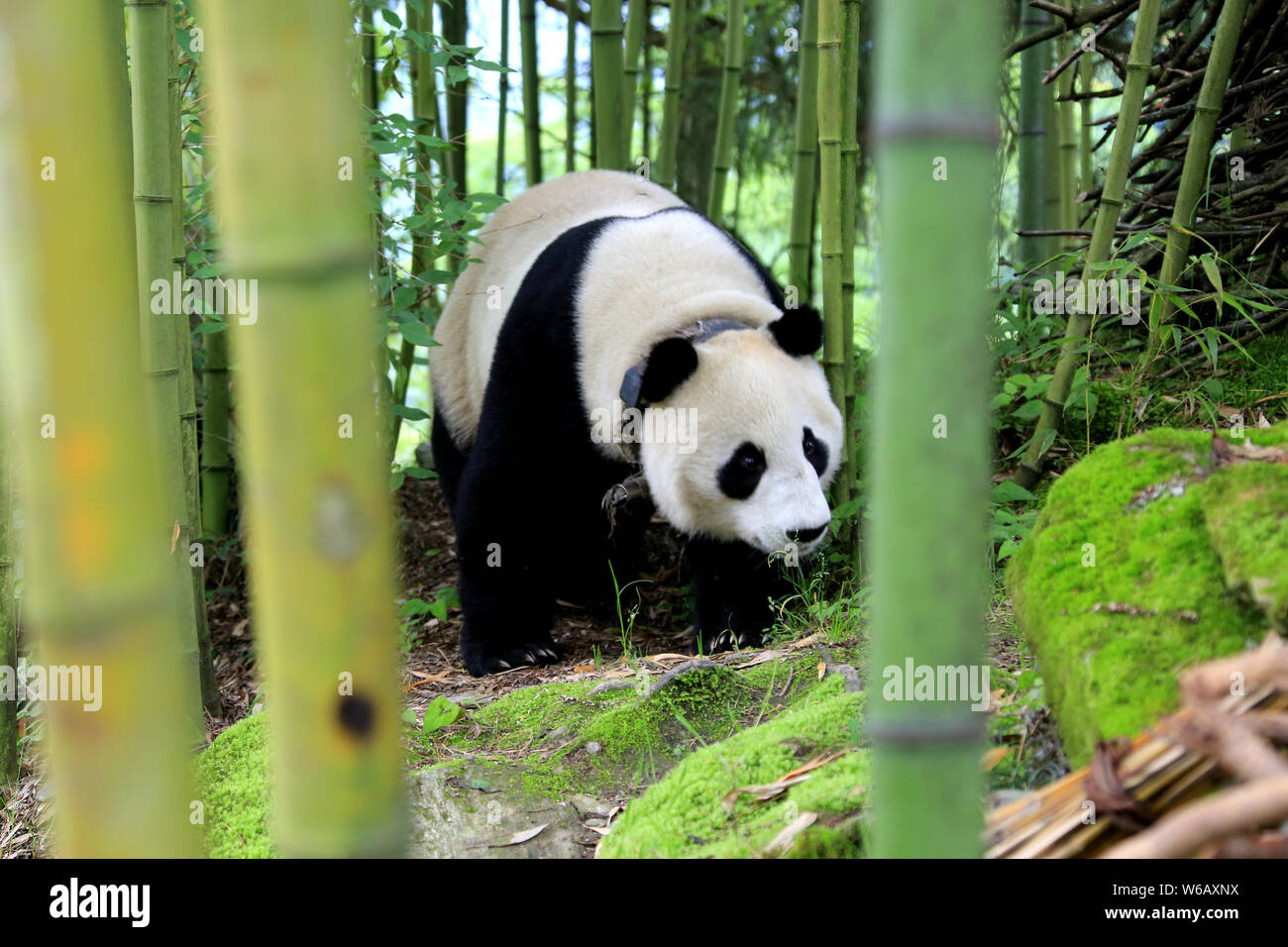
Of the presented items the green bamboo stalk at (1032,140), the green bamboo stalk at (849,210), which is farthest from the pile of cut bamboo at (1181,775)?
the green bamboo stalk at (1032,140)

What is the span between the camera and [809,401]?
357 centimetres

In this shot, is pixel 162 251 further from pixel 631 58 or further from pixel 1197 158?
pixel 1197 158

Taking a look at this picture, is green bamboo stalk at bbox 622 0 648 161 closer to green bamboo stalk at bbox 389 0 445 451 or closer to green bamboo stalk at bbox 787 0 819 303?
green bamboo stalk at bbox 389 0 445 451

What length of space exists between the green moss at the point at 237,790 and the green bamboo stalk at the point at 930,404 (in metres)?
1.60

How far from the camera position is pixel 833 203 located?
346 centimetres

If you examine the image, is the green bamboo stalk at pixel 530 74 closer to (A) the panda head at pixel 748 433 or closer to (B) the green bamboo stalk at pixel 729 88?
(B) the green bamboo stalk at pixel 729 88

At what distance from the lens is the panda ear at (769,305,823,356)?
11.7 ft

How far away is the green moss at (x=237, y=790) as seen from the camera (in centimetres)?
237

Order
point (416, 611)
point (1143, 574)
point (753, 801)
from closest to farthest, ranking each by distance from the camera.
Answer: point (1143, 574), point (753, 801), point (416, 611)

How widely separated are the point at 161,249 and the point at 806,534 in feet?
6.33

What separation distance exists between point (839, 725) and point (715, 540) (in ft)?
5.27

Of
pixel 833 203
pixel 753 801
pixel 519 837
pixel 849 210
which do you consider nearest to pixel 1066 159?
pixel 849 210

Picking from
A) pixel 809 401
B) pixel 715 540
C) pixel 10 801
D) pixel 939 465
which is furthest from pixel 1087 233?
pixel 10 801

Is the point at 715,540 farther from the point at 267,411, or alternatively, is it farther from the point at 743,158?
the point at 743,158
